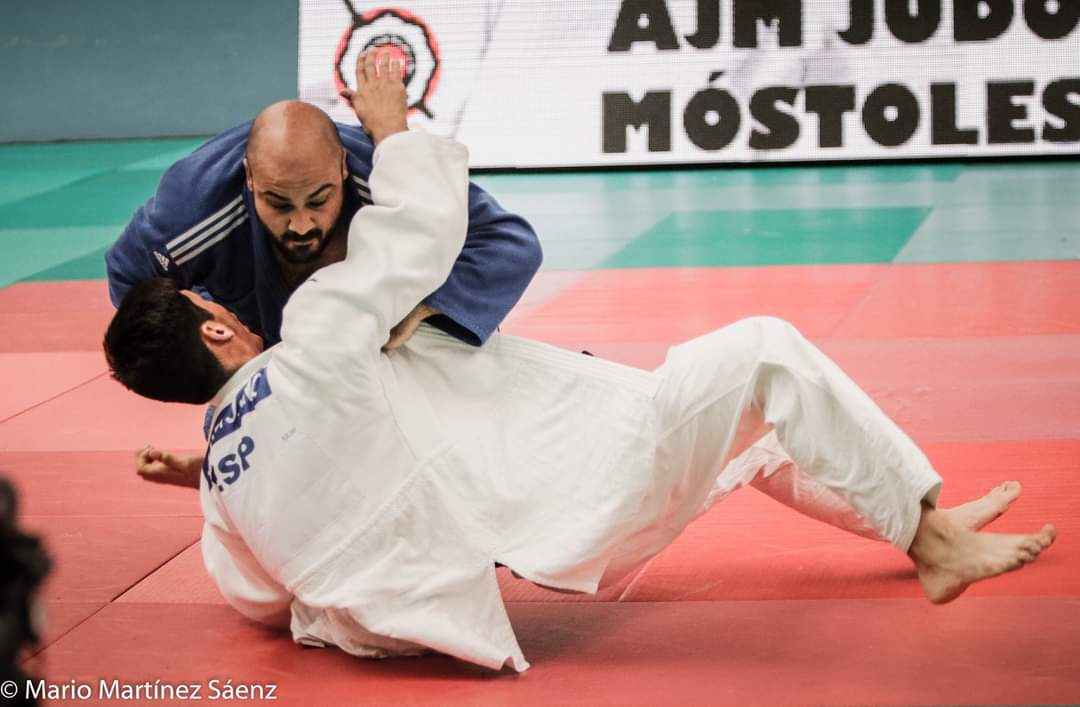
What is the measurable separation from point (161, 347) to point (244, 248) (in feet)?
1.80

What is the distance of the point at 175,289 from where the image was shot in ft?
10.4

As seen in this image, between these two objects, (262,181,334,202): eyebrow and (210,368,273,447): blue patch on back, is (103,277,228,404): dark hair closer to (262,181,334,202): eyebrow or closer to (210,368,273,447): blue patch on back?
(210,368,273,447): blue patch on back

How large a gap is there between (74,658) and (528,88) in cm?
790

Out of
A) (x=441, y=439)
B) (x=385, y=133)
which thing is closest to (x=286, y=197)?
(x=385, y=133)

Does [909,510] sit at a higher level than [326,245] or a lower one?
lower

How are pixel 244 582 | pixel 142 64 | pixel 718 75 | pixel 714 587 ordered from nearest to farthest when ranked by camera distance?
pixel 244 582
pixel 714 587
pixel 718 75
pixel 142 64

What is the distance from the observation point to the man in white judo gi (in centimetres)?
305

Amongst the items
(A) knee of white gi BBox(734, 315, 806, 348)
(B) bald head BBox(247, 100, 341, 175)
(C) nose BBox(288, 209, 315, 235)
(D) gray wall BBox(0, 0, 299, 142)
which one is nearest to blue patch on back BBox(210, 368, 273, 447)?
(C) nose BBox(288, 209, 315, 235)

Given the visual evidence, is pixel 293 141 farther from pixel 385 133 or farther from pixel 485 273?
pixel 485 273

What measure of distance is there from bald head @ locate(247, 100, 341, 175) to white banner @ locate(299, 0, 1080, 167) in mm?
7166

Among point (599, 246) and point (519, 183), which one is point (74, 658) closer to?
point (599, 246)

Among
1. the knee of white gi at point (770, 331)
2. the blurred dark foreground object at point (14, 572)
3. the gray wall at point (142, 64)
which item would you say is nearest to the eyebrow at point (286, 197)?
the knee of white gi at point (770, 331)

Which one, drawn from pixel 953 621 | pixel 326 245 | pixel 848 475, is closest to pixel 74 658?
pixel 326 245

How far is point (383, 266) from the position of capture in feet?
9.98
